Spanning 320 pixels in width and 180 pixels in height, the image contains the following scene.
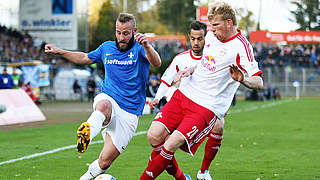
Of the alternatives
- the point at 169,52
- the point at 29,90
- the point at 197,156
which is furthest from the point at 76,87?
the point at 197,156

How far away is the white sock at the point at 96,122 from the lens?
6211 millimetres

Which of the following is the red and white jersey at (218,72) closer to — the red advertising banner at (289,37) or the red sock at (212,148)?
the red sock at (212,148)

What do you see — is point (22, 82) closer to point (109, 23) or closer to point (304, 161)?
point (304, 161)

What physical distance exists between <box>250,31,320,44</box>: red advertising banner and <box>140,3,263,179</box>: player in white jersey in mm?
43227

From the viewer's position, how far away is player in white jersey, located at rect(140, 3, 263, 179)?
6.56 metres

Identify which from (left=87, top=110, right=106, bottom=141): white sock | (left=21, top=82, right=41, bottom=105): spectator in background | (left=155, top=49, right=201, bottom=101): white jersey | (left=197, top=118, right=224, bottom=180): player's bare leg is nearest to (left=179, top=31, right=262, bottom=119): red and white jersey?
(left=155, top=49, right=201, bottom=101): white jersey

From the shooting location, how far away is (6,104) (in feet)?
57.4

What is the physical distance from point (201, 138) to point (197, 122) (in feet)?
0.93

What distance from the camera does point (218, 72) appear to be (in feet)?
22.4

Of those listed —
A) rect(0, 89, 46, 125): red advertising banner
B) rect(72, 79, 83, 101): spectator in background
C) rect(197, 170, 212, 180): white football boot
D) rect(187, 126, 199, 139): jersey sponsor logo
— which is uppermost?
rect(187, 126, 199, 139): jersey sponsor logo

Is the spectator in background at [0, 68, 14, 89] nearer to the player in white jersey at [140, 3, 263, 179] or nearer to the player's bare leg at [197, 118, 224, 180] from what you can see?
the player's bare leg at [197, 118, 224, 180]

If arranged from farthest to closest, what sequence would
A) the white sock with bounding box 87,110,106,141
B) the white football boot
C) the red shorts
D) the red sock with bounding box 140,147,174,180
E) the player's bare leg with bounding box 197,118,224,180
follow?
the player's bare leg with bounding box 197,118,224,180 → the white football boot → the red shorts → the red sock with bounding box 140,147,174,180 → the white sock with bounding box 87,110,106,141

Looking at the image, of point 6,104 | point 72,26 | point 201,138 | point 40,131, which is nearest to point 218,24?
point 201,138

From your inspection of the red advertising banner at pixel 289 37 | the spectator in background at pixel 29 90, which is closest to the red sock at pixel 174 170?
the spectator in background at pixel 29 90
